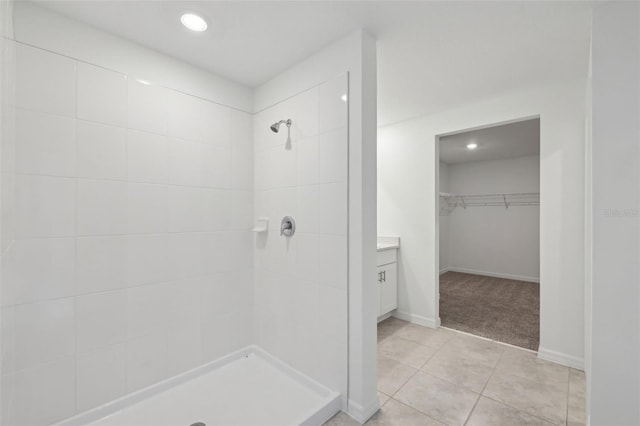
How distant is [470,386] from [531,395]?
14.2 inches

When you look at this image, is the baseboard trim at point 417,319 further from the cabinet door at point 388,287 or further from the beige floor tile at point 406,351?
the beige floor tile at point 406,351

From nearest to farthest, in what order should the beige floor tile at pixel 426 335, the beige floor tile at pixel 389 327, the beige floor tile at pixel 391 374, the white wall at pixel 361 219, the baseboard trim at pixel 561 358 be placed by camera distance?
the white wall at pixel 361 219 < the beige floor tile at pixel 391 374 < the baseboard trim at pixel 561 358 < the beige floor tile at pixel 426 335 < the beige floor tile at pixel 389 327

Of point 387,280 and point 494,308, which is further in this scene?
point 494,308

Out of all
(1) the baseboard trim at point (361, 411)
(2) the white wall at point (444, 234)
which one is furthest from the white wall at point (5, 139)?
(2) the white wall at point (444, 234)

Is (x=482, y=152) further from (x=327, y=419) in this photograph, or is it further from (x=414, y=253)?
(x=327, y=419)

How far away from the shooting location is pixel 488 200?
18.5 feet

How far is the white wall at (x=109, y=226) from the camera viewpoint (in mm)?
1413

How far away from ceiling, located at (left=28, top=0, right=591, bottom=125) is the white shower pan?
215 cm

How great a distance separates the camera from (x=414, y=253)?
3135 millimetres

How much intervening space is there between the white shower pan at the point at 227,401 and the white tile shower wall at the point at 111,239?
0.08 metres

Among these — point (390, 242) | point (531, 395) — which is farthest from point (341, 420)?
point (390, 242)

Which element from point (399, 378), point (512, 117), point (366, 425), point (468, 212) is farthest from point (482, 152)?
point (366, 425)

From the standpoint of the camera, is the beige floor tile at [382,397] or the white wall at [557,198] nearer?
the beige floor tile at [382,397]

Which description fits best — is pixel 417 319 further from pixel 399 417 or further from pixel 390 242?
pixel 399 417
